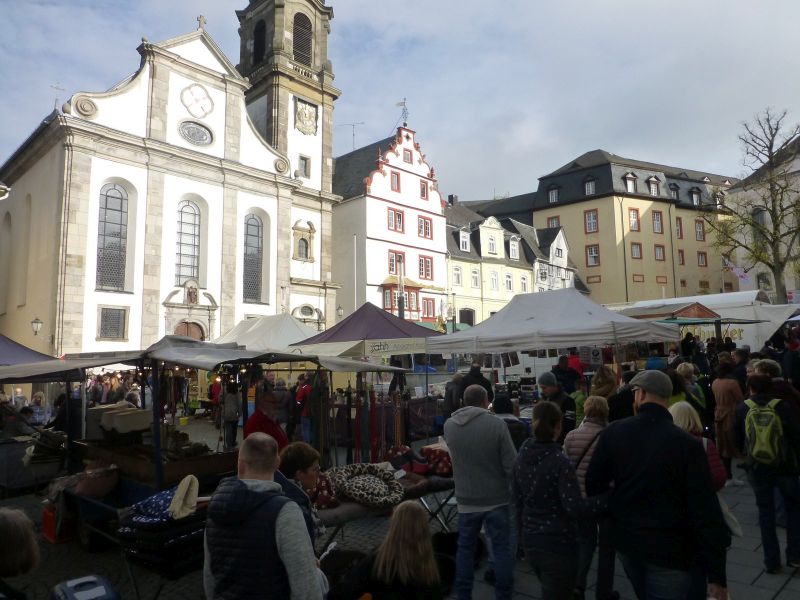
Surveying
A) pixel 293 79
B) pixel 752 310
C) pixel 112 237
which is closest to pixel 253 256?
pixel 112 237

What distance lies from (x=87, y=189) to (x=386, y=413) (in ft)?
62.1

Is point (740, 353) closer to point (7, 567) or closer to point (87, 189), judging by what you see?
point (7, 567)

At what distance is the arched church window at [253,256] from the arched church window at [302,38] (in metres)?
11.5

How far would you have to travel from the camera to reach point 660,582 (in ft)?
9.43

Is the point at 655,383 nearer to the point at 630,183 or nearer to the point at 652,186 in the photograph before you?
the point at 630,183

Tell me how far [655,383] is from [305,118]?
33.1 m

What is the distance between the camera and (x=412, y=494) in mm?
5762

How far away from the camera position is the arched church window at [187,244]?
26188 mm

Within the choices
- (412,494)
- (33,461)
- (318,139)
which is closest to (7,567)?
(412,494)

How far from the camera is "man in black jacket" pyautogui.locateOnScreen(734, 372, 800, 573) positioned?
190 inches

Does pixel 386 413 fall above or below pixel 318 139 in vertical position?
below

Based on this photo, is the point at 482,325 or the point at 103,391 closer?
the point at 482,325

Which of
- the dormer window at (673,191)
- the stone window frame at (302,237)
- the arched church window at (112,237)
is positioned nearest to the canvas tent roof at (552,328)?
the arched church window at (112,237)

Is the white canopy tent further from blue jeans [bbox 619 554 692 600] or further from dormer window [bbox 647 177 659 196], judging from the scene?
dormer window [bbox 647 177 659 196]
